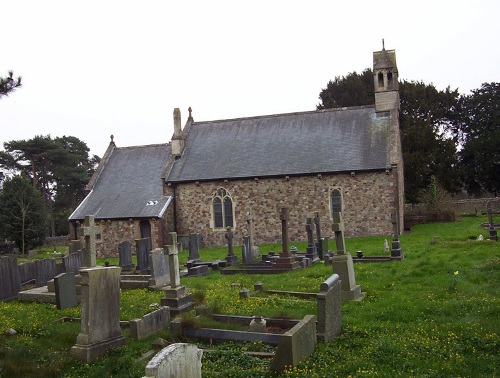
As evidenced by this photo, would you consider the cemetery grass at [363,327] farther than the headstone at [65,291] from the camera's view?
No

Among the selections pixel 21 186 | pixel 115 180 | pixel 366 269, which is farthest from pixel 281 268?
pixel 21 186

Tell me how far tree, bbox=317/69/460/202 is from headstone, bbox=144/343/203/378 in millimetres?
34476

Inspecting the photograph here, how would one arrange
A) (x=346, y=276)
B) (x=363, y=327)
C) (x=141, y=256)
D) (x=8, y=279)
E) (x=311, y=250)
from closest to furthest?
(x=363, y=327)
(x=346, y=276)
(x=8, y=279)
(x=141, y=256)
(x=311, y=250)

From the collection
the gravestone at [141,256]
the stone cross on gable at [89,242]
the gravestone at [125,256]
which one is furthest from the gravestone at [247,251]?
the stone cross on gable at [89,242]

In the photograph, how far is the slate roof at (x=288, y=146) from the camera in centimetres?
2674

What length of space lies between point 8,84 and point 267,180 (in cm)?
2015

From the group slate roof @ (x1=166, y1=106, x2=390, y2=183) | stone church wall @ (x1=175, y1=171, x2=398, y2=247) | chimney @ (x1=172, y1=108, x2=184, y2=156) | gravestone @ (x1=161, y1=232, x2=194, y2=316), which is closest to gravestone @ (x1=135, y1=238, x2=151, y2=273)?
gravestone @ (x1=161, y1=232, x2=194, y2=316)

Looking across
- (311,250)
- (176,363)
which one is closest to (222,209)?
(311,250)

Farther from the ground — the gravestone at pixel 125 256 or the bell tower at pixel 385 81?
the bell tower at pixel 385 81

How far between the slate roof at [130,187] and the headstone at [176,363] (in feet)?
74.9

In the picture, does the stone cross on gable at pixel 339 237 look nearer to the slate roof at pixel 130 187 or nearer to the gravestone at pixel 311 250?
the gravestone at pixel 311 250

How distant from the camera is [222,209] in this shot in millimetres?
28594

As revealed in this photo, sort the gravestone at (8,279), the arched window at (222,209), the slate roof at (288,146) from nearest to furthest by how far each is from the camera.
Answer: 1. the gravestone at (8,279)
2. the slate roof at (288,146)
3. the arched window at (222,209)

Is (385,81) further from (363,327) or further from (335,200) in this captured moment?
(363,327)
